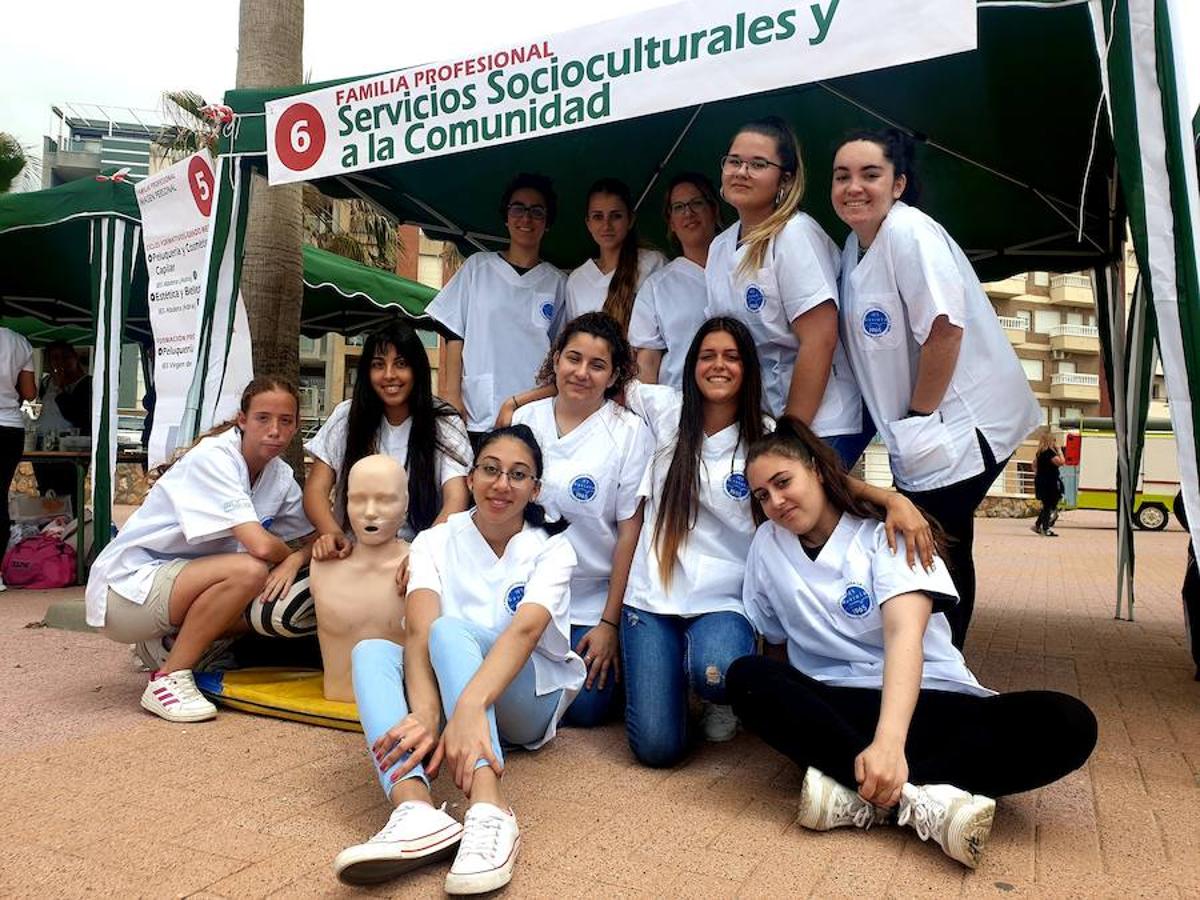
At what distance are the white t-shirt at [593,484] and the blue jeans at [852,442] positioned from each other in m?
0.65

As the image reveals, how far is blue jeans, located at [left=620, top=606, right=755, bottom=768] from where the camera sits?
2.86 m

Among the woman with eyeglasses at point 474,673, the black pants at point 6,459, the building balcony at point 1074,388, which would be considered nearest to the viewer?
the woman with eyeglasses at point 474,673

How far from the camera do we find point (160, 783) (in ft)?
8.59

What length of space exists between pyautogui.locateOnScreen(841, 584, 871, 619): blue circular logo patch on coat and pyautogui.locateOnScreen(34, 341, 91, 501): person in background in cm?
698

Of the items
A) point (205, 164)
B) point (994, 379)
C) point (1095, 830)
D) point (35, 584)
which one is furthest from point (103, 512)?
point (1095, 830)

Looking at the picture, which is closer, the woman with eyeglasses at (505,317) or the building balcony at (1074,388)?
the woman with eyeglasses at (505,317)

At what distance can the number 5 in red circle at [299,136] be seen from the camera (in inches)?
157

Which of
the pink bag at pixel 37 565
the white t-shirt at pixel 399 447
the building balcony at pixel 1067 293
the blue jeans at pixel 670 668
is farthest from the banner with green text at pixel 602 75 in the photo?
the building balcony at pixel 1067 293

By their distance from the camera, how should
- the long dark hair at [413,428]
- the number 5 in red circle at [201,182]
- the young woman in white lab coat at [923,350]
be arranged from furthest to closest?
A: the number 5 in red circle at [201,182]
the long dark hair at [413,428]
the young woman in white lab coat at [923,350]

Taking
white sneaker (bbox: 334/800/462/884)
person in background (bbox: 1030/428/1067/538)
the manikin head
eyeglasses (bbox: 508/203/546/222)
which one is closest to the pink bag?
eyeglasses (bbox: 508/203/546/222)

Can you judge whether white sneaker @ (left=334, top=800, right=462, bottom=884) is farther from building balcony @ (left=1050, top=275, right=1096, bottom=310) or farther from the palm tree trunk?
building balcony @ (left=1050, top=275, right=1096, bottom=310)

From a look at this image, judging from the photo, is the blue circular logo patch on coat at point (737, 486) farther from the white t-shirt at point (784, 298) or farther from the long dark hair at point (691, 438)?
the white t-shirt at point (784, 298)

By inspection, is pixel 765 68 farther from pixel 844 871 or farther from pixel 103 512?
pixel 103 512

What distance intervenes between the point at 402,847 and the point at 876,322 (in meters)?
2.08
